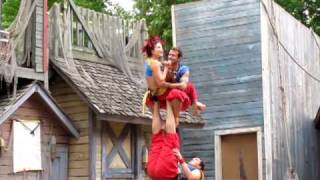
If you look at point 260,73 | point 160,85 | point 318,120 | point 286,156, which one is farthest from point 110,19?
point 160,85

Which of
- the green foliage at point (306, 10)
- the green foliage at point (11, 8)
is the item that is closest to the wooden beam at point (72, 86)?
the green foliage at point (11, 8)

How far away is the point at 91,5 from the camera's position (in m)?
22.0

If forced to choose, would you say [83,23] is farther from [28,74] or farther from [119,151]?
[119,151]

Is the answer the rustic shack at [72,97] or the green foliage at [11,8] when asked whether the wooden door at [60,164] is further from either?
the green foliage at [11,8]

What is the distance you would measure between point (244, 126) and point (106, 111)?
166 inches

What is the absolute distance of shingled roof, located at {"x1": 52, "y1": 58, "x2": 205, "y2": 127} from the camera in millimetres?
12242

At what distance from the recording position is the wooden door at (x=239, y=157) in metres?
15.0

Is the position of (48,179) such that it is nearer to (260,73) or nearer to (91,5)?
(260,73)

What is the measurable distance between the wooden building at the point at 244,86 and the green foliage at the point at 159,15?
4.91 m

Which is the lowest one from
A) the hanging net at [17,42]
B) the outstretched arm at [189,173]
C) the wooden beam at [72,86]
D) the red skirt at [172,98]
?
the outstretched arm at [189,173]

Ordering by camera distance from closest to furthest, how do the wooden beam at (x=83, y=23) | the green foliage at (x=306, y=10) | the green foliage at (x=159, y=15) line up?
the wooden beam at (x=83, y=23)
the green foliage at (x=159, y=15)
the green foliage at (x=306, y=10)

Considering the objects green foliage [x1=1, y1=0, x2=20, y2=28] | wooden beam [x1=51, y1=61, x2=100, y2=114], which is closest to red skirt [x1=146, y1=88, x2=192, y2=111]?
wooden beam [x1=51, y1=61, x2=100, y2=114]

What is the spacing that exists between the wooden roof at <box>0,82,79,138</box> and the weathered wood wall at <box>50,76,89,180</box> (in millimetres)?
239

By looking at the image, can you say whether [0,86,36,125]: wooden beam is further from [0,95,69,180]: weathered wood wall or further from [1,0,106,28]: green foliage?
[1,0,106,28]: green foliage
